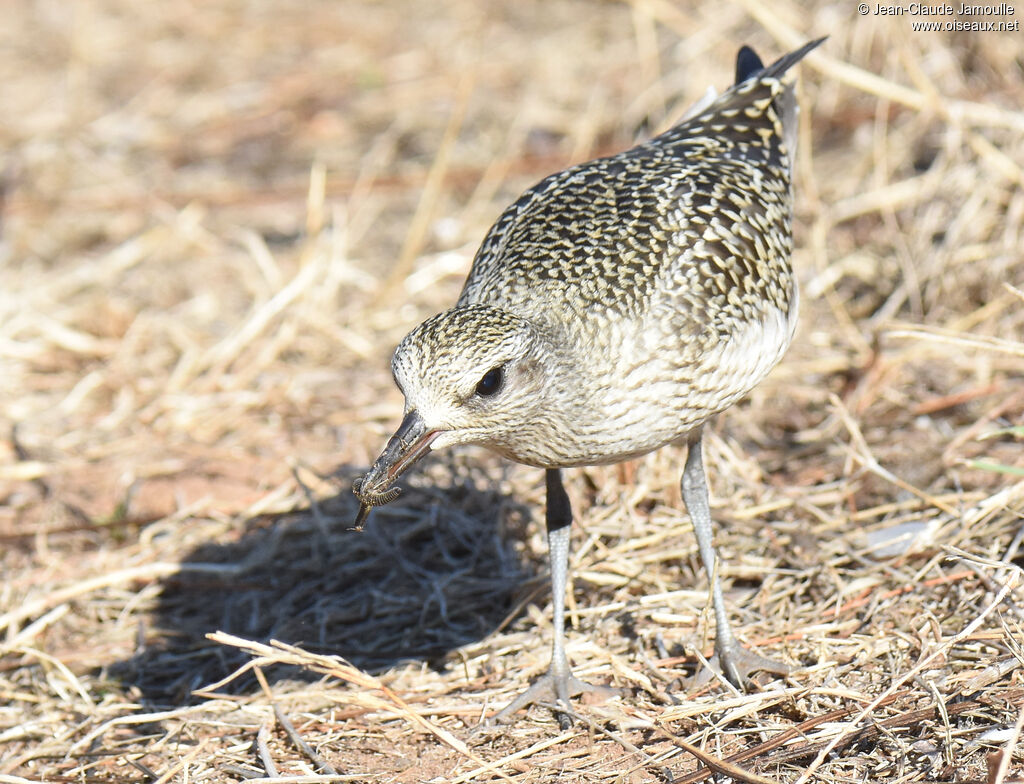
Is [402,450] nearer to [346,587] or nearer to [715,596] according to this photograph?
[715,596]

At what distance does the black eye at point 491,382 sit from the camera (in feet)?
12.2

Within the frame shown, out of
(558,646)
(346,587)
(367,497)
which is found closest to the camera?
(367,497)

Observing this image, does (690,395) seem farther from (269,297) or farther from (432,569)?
(269,297)

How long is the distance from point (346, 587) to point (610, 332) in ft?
6.64

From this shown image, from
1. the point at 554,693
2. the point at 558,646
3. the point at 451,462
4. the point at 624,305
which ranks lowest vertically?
the point at 554,693

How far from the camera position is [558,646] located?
4523 millimetres

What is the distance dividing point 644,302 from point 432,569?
1859 mm

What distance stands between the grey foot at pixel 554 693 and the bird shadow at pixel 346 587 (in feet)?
1.58

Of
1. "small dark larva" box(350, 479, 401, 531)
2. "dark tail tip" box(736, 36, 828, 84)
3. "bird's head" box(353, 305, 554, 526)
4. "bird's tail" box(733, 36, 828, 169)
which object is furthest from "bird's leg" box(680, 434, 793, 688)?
"dark tail tip" box(736, 36, 828, 84)

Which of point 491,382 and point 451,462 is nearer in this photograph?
point 491,382

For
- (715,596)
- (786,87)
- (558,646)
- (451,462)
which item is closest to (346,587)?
(451,462)

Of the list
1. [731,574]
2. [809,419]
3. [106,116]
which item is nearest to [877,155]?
[809,419]

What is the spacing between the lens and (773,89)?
5.40 metres

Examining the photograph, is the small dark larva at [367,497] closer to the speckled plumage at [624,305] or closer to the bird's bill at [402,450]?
the bird's bill at [402,450]
